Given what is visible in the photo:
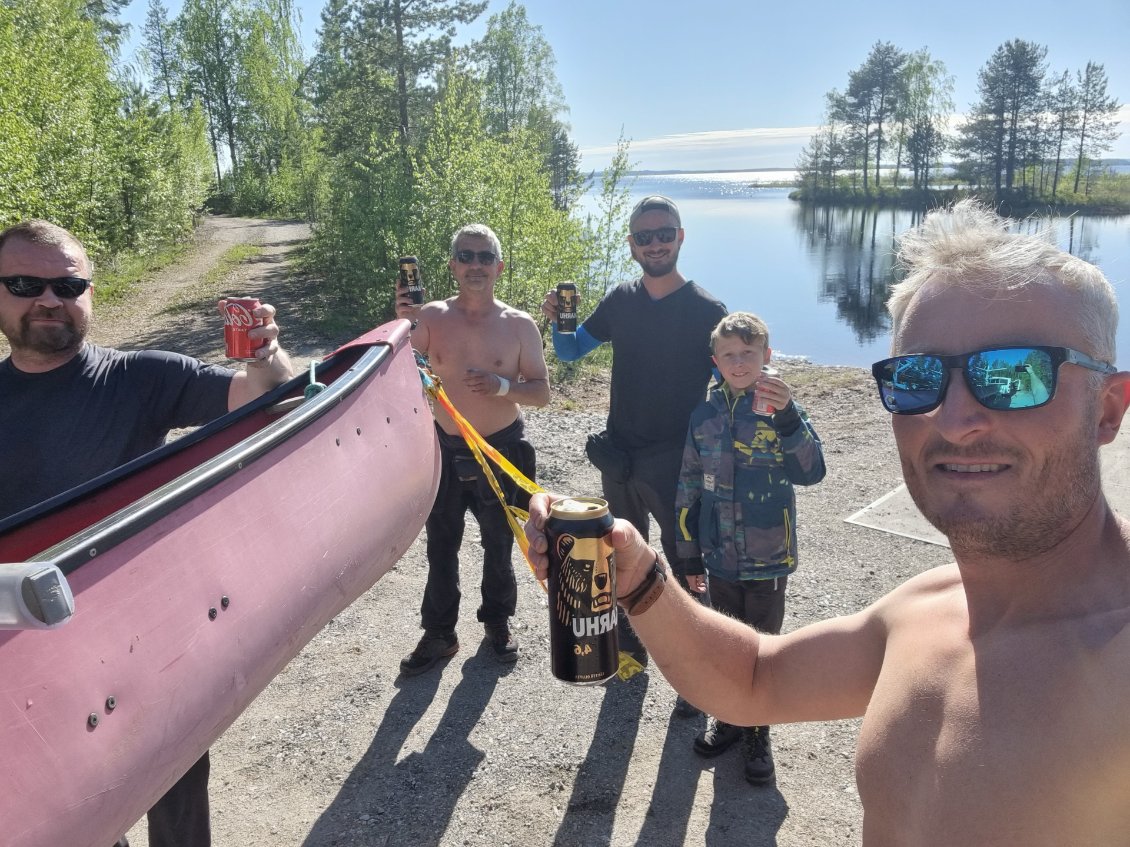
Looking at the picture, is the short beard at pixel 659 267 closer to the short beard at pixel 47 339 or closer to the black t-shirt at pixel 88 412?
the black t-shirt at pixel 88 412

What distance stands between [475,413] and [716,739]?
6.45 feet

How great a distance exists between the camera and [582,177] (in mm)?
14625

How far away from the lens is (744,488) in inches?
132

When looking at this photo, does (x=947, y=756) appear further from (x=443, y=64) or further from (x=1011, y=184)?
(x=1011, y=184)

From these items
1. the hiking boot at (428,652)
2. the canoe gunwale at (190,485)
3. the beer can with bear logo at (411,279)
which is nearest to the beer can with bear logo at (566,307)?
the beer can with bear logo at (411,279)

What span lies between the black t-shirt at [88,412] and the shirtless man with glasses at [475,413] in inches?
59.2

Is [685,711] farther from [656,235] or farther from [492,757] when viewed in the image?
[656,235]

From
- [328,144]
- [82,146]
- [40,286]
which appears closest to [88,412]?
[40,286]

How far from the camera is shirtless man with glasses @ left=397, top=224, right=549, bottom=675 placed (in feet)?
13.4

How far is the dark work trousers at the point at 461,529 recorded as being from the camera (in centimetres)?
405

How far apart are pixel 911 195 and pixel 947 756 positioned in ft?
222

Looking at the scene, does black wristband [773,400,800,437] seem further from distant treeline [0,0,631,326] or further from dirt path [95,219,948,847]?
distant treeline [0,0,631,326]

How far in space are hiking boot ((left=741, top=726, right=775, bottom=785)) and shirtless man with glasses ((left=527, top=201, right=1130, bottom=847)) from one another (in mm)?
1968

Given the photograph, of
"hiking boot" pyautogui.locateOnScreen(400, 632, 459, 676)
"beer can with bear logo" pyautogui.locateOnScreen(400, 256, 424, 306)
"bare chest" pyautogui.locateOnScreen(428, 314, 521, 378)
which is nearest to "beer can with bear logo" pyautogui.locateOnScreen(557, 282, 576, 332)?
"bare chest" pyautogui.locateOnScreen(428, 314, 521, 378)
